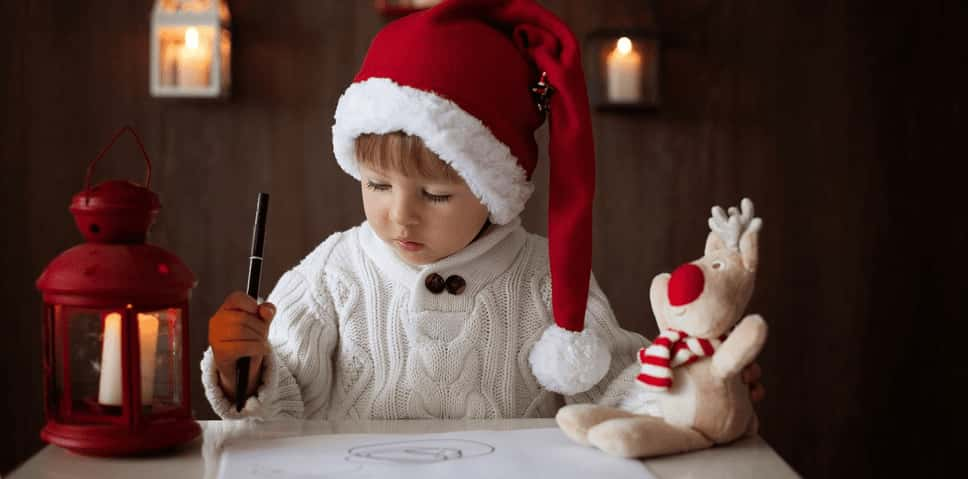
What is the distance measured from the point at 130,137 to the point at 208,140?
18 cm

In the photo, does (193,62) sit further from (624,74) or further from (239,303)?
(239,303)

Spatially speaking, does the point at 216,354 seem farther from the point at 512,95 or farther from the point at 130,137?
the point at 130,137

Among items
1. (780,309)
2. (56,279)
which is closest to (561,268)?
(56,279)

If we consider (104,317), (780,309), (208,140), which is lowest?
(780,309)

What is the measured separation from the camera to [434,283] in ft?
4.02

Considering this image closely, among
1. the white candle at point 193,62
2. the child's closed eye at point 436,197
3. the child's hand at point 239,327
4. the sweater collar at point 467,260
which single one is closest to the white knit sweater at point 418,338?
the sweater collar at point 467,260

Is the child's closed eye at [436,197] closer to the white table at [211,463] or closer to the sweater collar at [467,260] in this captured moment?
the sweater collar at [467,260]

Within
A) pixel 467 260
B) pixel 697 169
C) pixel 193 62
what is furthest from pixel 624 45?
pixel 467 260

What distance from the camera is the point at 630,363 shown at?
122cm

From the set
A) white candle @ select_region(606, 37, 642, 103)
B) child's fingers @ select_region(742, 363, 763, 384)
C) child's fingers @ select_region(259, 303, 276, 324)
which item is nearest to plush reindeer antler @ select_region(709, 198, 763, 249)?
child's fingers @ select_region(742, 363, 763, 384)

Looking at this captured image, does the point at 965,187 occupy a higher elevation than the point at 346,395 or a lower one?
higher

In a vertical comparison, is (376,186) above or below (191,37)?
below

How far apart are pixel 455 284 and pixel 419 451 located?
391 mm

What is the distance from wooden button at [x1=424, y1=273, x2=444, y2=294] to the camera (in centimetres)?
122
